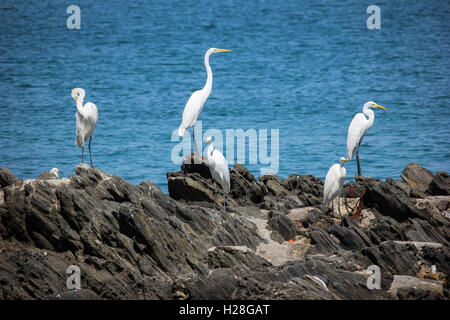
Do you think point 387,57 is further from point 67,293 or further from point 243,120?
point 67,293

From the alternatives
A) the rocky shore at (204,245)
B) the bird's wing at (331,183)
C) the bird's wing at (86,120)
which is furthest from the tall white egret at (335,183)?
the bird's wing at (86,120)

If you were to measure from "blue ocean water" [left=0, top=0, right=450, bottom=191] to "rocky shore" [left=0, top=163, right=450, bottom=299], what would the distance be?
863 centimetres

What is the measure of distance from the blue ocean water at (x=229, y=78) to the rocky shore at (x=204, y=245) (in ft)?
28.3

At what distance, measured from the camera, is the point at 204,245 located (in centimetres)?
991

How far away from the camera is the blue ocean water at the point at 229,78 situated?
2322cm

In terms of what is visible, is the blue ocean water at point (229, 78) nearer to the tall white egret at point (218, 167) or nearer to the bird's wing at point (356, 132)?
the bird's wing at point (356, 132)

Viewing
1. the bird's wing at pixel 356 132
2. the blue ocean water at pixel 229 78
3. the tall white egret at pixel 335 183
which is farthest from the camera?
the blue ocean water at pixel 229 78

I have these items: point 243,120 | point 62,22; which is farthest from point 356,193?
point 62,22

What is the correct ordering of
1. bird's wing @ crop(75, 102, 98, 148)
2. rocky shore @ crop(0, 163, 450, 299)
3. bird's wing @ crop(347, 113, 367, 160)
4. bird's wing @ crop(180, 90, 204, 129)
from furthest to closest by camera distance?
1. bird's wing @ crop(347, 113, 367, 160)
2. bird's wing @ crop(180, 90, 204, 129)
3. bird's wing @ crop(75, 102, 98, 148)
4. rocky shore @ crop(0, 163, 450, 299)

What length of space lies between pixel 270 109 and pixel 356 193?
1627cm

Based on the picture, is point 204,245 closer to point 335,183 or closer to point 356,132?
point 335,183

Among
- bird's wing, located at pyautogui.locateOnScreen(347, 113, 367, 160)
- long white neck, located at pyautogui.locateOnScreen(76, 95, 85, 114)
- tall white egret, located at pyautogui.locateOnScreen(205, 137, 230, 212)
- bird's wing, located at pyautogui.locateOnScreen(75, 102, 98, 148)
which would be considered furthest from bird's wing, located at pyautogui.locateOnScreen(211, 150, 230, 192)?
bird's wing, located at pyautogui.locateOnScreen(347, 113, 367, 160)

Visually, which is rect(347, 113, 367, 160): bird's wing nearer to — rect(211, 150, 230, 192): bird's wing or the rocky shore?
the rocky shore

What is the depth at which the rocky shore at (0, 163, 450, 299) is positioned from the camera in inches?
332
